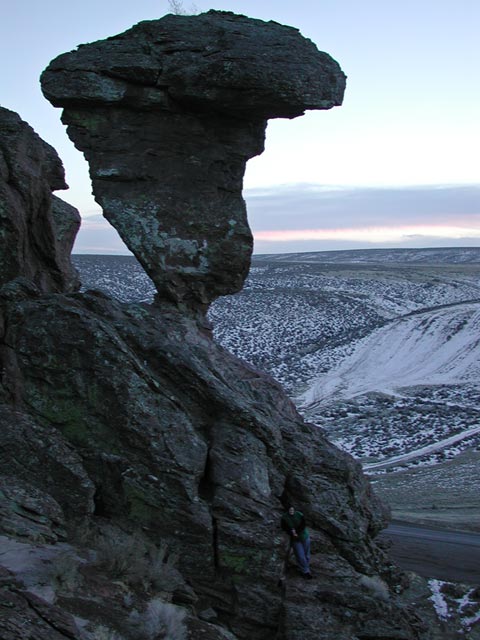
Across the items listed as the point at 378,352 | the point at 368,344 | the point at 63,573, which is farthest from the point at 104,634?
the point at 368,344

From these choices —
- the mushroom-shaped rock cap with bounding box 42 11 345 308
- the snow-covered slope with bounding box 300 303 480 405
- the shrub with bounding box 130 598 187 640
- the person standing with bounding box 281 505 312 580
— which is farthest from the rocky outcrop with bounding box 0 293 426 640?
the snow-covered slope with bounding box 300 303 480 405

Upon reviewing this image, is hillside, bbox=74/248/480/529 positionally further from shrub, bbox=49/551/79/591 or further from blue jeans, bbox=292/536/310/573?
shrub, bbox=49/551/79/591

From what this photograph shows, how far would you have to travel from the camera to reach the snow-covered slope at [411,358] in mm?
46812

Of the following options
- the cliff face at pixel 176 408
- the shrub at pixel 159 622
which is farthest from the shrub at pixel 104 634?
the shrub at pixel 159 622

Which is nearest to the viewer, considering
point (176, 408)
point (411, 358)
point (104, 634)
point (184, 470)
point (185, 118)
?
point (104, 634)

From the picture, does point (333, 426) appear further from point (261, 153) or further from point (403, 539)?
point (261, 153)

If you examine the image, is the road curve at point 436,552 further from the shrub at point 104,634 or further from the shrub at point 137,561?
the shrub at point 104,634

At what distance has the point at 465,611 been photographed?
13.9 meters

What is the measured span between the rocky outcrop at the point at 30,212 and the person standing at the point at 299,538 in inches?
268

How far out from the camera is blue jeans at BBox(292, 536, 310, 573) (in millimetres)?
10875

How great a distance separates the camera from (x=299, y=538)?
10914 mm

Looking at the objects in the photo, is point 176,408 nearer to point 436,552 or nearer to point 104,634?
point 104,634

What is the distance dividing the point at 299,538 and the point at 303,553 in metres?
0.24

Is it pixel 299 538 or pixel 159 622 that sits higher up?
pixel 299 538
